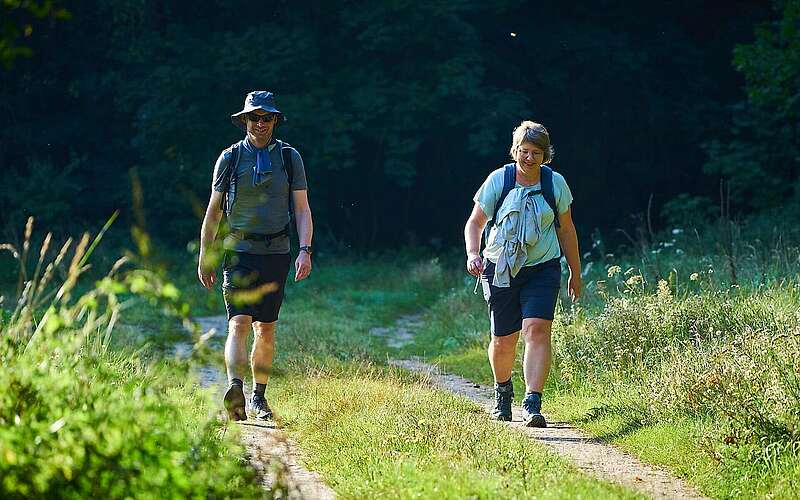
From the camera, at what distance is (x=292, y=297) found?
18.8 m

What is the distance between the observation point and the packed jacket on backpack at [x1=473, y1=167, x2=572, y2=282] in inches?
305

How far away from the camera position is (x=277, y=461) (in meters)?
4.35

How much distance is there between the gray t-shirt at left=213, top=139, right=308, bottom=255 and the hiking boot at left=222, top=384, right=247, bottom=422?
2.95ft

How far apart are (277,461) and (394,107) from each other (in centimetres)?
2212

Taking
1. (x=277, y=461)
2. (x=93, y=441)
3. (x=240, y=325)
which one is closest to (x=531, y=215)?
(x=240, y=325)

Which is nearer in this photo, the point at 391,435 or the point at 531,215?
the point at 391,435

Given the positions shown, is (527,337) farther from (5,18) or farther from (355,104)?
(355,104)

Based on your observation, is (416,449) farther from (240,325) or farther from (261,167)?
(261,167)

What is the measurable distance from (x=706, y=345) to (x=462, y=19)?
781 inches

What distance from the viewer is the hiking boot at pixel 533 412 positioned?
7.66 metres

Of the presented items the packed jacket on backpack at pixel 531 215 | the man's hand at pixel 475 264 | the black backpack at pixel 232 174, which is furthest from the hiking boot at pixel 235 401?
the packed jacket on backpack at pixel 531 215

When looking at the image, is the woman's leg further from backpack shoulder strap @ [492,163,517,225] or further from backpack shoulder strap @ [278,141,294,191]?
backpack shoulder strap @ [278,141,294,191]

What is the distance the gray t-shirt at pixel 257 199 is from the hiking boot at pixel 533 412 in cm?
183

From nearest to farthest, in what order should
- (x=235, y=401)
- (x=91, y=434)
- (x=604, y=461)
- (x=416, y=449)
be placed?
(x=91, y=434) → (x=416, y=449) → (x=604, y=461) → (x=235, y=401)
